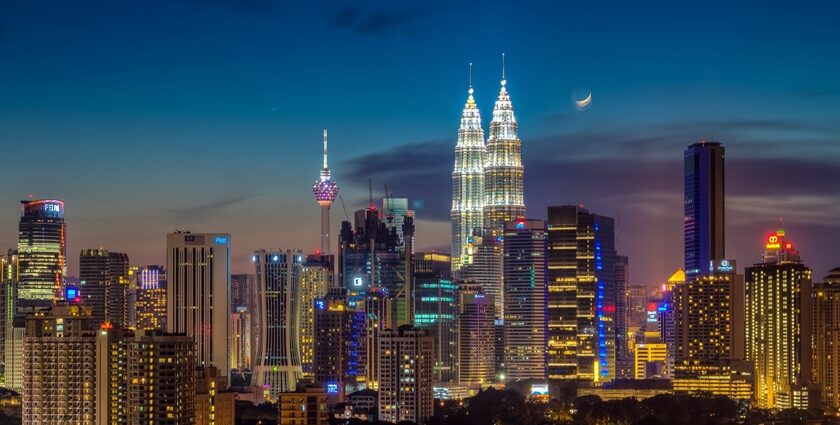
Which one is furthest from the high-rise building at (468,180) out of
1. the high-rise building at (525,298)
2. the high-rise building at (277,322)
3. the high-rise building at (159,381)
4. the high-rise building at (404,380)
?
the high-rise building at (159,381)

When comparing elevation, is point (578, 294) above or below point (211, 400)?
above

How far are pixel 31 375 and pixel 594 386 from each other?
59104 mm

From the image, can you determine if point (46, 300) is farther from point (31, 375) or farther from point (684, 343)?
point (31, 375)

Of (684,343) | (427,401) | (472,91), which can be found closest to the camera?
(427,401)

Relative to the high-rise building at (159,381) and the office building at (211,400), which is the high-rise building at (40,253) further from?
the high-rise building at (159,381)

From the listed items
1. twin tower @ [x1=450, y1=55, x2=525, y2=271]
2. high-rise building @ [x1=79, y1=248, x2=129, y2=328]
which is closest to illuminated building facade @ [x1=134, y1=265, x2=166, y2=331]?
high-rise building @ [x1=79, y1=248, x2=129, y2=328]

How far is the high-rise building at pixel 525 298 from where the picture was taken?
12962 cm

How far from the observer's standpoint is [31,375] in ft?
221

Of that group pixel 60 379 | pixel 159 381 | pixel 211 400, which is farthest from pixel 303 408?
pixel 60 379

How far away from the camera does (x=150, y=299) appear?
11906cm

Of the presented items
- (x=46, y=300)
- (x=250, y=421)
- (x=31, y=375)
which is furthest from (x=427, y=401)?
(x=46, y=300)

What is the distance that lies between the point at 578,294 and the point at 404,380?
42697 mm

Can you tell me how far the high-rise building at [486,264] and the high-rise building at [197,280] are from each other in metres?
31.8

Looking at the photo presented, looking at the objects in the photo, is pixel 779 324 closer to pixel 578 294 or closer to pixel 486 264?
pixel 578 294
